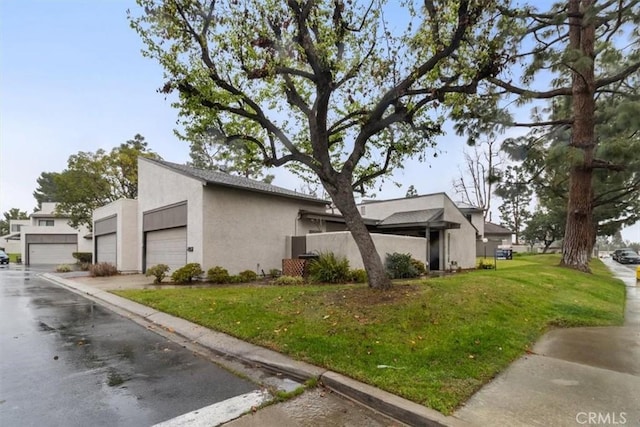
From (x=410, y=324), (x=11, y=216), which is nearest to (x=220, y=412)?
(x=410, y=324)

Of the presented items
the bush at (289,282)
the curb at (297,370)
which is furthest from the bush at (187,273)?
the curb at (297,370)

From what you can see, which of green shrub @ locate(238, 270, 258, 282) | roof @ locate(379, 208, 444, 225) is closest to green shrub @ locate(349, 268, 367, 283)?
green shrub @ locate(238, 270, 258, 282)

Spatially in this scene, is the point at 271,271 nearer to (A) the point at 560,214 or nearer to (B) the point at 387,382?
(B) the point at 387,382

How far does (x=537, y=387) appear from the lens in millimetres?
3992

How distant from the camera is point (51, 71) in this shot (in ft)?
35.7

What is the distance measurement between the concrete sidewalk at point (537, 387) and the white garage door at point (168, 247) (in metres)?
10.1

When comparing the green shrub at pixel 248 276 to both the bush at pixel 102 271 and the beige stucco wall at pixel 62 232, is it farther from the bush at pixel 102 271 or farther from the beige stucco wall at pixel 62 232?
the beige stucco wall at pixel 62 232

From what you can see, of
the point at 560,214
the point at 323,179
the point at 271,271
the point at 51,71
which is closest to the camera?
the point at 323,179

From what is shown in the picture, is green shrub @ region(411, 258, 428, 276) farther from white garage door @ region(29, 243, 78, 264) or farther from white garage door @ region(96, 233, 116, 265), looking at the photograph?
white garage door @ region(29, 243, 78, 264)

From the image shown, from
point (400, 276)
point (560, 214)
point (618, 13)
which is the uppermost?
point (618, 13)

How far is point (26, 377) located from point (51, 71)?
33.5 ft

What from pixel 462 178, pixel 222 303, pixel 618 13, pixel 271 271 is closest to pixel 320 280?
pixel 271 271

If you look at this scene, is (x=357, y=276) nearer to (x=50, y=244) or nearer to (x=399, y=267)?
(x=399, y=267)

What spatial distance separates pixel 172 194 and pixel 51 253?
30.9 m
